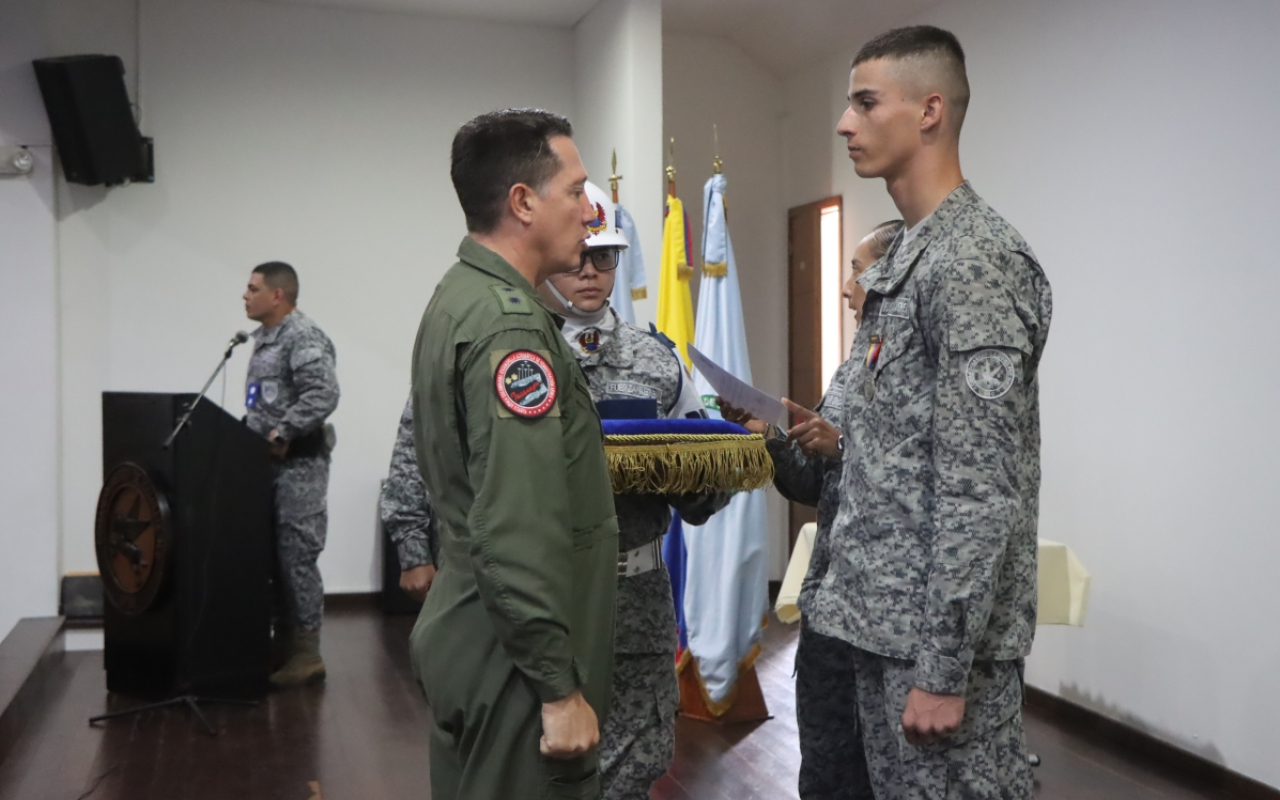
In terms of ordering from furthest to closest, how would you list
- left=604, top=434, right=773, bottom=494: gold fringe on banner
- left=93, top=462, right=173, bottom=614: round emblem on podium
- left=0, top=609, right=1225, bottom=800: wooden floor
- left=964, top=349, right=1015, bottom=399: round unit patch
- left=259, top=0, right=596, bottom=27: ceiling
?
left=259, top=0, right=596, bottom=27: ceiling → left=93, top=462, right=173, bottom=614: round emblem on podium → left=0, top=609, right=1225, bottom=800: wooden floor → left=604, top=434, right=773, bottom=494: gold fringe on banner → left=964, top=349, right=1015, bottom=399: round unit patch

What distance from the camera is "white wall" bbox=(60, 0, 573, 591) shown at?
19.1 ft

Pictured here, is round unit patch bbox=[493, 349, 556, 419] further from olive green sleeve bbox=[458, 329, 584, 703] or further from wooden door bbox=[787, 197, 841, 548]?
wooden door bbox=[787, 197, 841, 548]

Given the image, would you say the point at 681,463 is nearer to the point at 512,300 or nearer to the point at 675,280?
the point at 512,300

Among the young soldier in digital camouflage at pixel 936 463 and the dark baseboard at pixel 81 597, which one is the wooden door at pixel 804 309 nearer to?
the dark baseboard at pixel 81 597

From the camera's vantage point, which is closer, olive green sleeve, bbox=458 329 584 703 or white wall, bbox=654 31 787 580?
olive green sleeve, bbox=458 329 584 703

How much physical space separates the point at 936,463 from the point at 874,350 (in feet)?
0.79

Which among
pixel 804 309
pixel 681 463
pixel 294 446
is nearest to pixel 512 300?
pixel 681 463

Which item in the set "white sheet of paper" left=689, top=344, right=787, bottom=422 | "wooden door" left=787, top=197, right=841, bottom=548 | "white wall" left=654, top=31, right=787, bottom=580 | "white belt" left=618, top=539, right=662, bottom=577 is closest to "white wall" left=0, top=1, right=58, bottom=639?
"white wall" left=654, top=31, right=787, bottom=580

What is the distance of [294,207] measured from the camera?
612 centimetres

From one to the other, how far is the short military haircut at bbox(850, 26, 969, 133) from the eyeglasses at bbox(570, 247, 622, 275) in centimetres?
75

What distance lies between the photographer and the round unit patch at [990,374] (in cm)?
149

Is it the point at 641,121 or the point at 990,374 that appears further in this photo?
the point at 641,121

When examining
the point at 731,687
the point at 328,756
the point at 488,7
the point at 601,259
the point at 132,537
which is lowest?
the point at 328,756

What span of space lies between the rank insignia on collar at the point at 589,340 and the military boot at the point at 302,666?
2.89 meters
